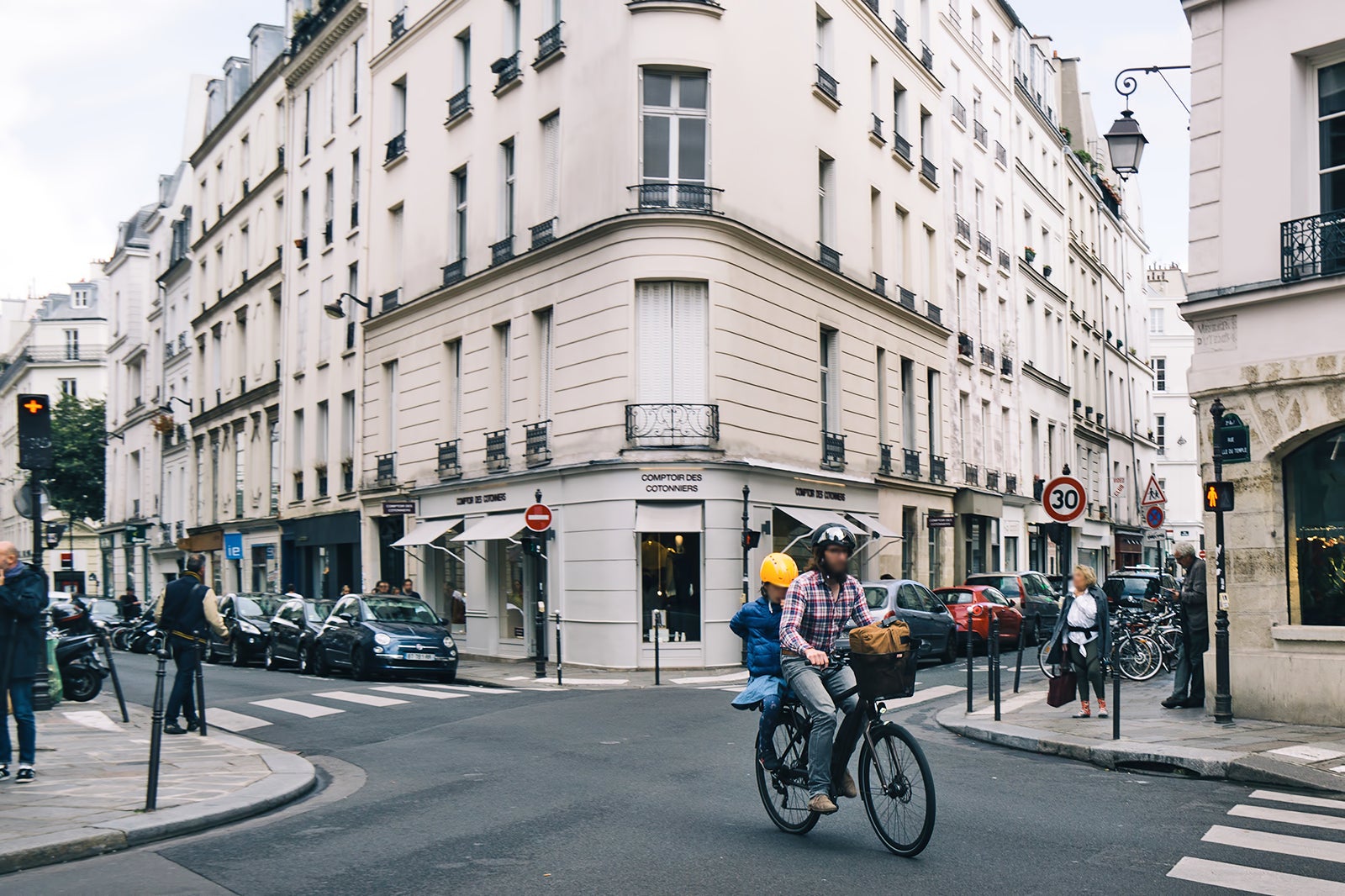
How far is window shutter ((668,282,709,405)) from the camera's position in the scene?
23.3 meters

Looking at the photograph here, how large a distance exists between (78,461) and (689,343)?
54063 mm

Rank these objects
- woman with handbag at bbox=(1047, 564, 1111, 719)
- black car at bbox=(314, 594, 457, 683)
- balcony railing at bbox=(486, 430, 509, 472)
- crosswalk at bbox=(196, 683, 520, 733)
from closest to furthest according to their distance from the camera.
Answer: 1. woman with handbag at bbox=(1047, 564, 1111, 719)
2. crosswalk at bbox=(196, 683, 520, 733)
3. black car at bbox=(314, 594, 457, 683)
4. balcony railing at bbox=(486, 430, 509, 472)

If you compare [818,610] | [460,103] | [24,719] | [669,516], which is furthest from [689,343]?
[818,610]

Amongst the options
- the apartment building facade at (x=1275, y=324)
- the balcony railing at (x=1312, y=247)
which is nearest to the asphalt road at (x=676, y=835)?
the apartment building facade at (x=1275, y=324)

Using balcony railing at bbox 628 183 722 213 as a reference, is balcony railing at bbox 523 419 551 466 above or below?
below

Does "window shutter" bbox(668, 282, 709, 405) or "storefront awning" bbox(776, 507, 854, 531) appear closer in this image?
"window shutter" bbox(668, 282, 709, 405)

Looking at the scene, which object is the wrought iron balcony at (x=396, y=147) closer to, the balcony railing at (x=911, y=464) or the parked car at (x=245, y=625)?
the parked car at (x=245, y=625)

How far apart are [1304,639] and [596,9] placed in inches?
685

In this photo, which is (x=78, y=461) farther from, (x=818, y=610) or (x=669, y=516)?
(x=818, y=610)

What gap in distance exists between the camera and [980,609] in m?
24.6

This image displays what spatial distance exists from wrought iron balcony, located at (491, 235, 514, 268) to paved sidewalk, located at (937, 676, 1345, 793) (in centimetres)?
1542

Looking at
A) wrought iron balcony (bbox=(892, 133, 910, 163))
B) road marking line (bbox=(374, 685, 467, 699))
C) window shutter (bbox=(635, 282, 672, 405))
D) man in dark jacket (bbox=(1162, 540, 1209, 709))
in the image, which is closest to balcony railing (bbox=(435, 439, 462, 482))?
window shutter (bbox=(635, 282, 672, 405))

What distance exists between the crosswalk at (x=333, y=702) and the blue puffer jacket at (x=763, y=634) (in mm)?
8715

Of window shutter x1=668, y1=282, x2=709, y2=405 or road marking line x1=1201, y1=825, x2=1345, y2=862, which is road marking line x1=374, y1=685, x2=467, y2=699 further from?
road marking line x1=1201, y1=825, x2=1345, y2=862
